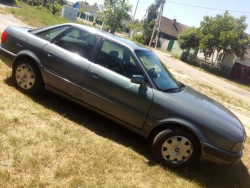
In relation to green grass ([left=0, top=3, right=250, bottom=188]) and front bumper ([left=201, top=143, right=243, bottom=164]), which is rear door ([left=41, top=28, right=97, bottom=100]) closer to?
green grass ([left=0, top=3, right=250, bottom=188])

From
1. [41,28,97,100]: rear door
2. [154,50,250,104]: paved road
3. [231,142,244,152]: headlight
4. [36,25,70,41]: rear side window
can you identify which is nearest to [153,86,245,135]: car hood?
[231,142,244,152]: headlight

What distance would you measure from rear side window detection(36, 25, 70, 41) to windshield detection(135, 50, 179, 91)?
1.52m

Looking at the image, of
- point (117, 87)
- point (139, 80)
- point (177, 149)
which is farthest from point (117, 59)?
point (177, 149)

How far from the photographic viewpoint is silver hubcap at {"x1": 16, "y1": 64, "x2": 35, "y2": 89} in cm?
447

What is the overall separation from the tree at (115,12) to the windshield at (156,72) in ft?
89.4

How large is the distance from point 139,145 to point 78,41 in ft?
7.12

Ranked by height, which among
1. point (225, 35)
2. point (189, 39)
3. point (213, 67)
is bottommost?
point (213, 67)

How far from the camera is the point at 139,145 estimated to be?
4.14 meters

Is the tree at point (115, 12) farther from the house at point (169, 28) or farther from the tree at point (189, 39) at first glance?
the house at point (169, 28)

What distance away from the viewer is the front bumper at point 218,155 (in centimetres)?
339

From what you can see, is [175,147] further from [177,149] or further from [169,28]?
[169,28]

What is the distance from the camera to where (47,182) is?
105 inches

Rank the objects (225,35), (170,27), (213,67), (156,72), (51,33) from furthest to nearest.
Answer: (170,27)
(213,67)
(225,35)
(51,33)
(156,72)

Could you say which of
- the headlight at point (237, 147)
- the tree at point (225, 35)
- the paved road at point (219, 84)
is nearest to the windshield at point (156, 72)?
the headlight at point (237, 147)
